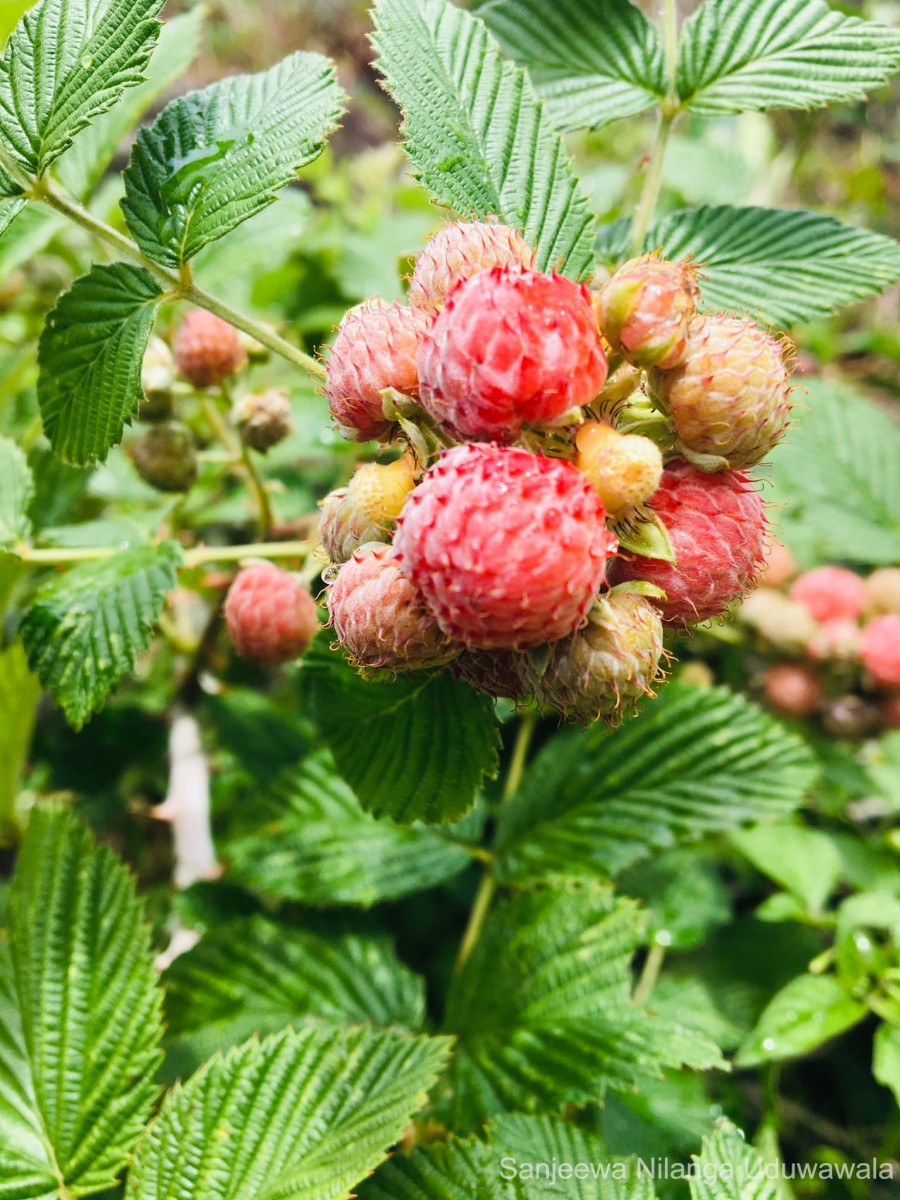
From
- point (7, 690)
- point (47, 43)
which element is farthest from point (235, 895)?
point (47, 43)

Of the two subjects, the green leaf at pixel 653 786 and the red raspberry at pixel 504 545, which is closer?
the red raspberry at pixel 504 545

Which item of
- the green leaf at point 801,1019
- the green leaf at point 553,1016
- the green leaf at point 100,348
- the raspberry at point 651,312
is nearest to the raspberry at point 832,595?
the green leaf at point 801,1019

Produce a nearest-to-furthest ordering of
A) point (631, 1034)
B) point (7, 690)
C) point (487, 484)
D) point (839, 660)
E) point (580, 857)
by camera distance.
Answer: point (487, 484) < point (631, 1034) < point (580, 857) < point (7, 690) < point (839, 660)

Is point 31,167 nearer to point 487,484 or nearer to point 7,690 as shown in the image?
point 487,484

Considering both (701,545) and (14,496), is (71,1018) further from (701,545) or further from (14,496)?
(701,545)

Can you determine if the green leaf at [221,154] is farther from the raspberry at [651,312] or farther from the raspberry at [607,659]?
the raspberry at [607,659]

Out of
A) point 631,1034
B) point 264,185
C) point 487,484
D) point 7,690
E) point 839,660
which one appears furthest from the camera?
point 839,660

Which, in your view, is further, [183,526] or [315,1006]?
[183,526]
